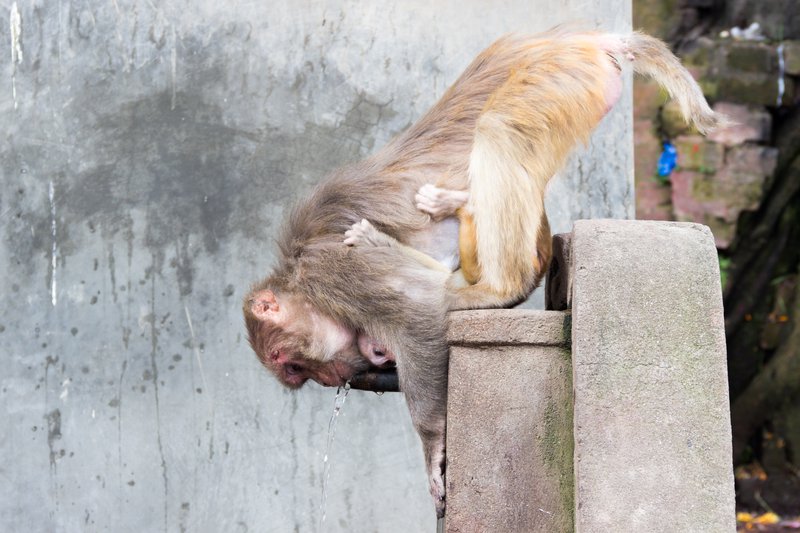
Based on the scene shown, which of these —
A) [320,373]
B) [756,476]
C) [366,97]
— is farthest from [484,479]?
[756,476]

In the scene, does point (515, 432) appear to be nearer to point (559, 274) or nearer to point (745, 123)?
point (559, 274)

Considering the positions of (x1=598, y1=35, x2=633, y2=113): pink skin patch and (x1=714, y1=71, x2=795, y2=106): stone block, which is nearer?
(x1=598, y1=35, x2=633, y2=113): pink skin patch

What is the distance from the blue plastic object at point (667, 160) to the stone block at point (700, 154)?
0.13 ft

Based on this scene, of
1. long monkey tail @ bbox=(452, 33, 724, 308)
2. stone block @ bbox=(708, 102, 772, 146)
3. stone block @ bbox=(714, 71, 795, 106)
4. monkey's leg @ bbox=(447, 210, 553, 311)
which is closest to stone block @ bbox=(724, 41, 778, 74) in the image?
stone block @ bbox=(714, 71, 795, 106)

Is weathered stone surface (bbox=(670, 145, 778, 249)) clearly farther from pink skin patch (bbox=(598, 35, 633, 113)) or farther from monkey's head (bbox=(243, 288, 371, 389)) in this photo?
monkey's head (bbox=(243, 288, 371, 389))

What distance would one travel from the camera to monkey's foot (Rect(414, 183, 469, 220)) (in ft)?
12.0

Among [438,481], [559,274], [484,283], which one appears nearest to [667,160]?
[559,274]

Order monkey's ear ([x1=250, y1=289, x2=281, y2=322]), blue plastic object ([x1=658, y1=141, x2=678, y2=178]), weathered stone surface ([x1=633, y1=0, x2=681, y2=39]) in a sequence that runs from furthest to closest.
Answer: weathered stone surface ([x1=633, y1=0, x2=681, y2=39]), blue plastic object ([x1=658, y1=141, x2=678, y2=178]), monkey's ear ([x1=250, y1=289, x2=281, y2=322])

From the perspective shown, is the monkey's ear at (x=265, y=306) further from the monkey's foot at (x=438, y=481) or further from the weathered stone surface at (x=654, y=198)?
the weathered stone surface at (x=654, y=198)

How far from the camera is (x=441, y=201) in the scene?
144 inches

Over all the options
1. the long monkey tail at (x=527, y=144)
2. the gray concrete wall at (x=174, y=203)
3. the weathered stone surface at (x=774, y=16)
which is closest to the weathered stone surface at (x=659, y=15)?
the weathered stone surface at (x=774, y=16)

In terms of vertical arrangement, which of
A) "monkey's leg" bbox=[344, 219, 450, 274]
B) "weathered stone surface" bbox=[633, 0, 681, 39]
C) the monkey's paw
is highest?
"weathered stone surface" bbox=[633, 0, 681, 39]

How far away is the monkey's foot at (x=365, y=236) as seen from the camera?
11.9 ft

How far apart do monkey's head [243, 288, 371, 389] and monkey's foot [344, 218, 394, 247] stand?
300 mm
